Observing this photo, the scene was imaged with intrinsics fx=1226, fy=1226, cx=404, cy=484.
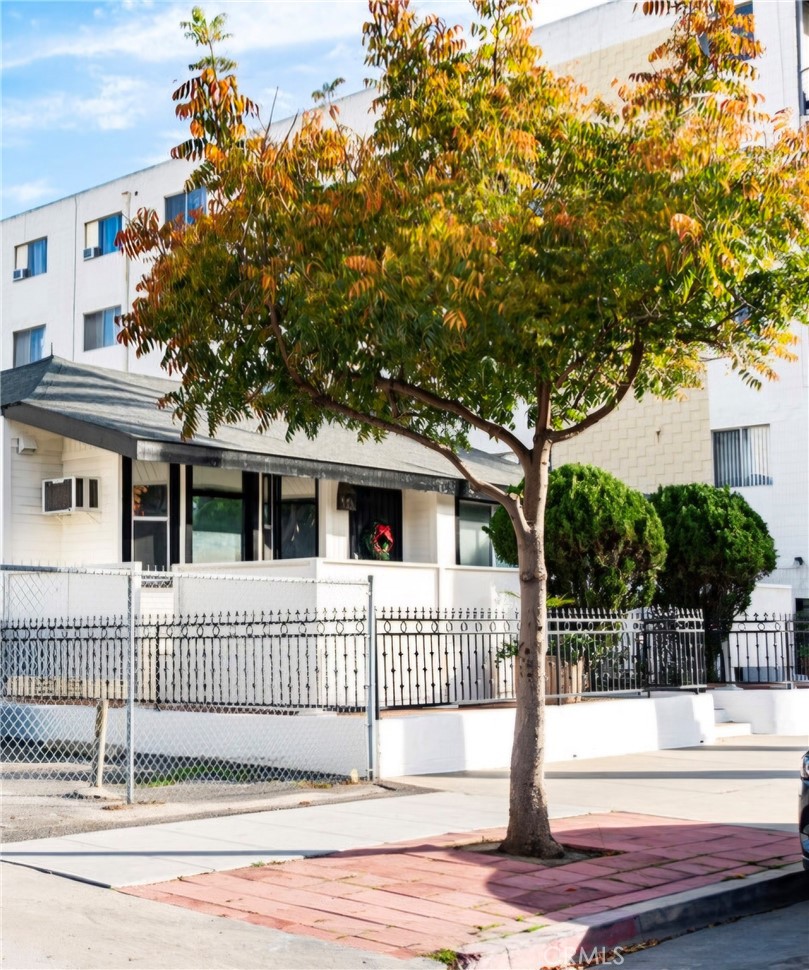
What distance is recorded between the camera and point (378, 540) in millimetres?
21016

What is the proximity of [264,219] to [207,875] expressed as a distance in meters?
4.95

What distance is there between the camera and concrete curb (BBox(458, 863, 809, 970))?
6449 millimetres

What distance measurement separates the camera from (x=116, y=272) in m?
37.6

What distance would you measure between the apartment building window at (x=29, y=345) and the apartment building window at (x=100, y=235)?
3251mm

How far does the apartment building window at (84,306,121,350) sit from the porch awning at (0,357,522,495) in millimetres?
16073

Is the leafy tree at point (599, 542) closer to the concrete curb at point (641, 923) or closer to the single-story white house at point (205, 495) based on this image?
the single-story white house at point (205, 495)

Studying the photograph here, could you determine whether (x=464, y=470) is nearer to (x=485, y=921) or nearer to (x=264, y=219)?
(x=264, y=219)

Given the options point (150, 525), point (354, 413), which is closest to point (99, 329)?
point (150, 525)

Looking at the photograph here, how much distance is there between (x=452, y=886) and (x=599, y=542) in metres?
10.4

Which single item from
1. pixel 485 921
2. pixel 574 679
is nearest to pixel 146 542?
pixel 574 679

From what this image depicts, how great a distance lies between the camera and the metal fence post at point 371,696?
12719 millimetres

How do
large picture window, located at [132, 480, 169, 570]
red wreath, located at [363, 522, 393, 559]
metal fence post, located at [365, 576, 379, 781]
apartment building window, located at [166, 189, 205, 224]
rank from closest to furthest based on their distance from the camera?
→ metal fence post, located at [365, 576, 379, 781]
large picture window, located at [132, 480, 169, 570]
red wreath, located at [363, 522, 393, 559]
apartment building window, located at [166, 189, 205, 224]

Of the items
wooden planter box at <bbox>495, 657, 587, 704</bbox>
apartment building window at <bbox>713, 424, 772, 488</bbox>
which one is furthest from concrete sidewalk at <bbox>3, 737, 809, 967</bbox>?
apartment building window at <bbox>713, 424, 772, 488</bbox>

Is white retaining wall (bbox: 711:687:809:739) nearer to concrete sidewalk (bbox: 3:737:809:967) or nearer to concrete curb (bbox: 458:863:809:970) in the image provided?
concrete sidewalk (bbox: 3:737:809:967)
